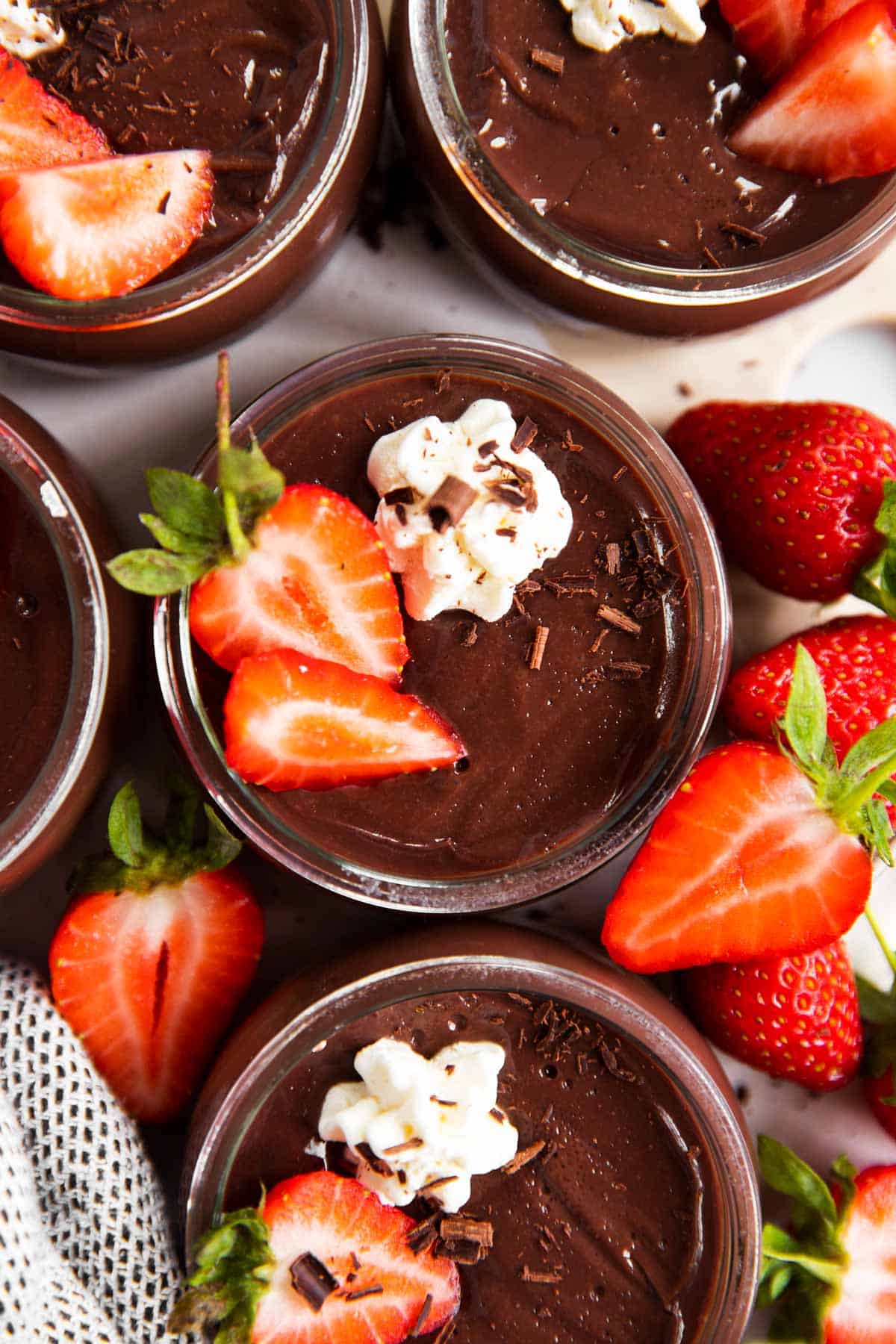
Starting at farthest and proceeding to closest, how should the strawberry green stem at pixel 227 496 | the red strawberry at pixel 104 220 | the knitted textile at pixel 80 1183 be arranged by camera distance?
the knitted textile at pixel 80 1183 → the red strawberry at pixel 104 220 → the strawberry green stem at pixel 227 496

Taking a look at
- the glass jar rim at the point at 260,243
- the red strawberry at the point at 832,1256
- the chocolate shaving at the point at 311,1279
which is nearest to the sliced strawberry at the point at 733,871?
the red strawberry at the point at 832,1256

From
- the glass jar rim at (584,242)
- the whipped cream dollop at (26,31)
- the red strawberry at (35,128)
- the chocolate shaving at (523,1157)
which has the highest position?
the whipped cream dollop at (26,31)

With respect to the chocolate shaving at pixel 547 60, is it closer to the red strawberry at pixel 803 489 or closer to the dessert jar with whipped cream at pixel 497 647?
the dessert jar with whipped cream at pixel 497 647

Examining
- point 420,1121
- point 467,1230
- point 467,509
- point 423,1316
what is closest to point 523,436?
point 467,509

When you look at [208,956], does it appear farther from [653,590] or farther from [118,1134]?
[653,590]

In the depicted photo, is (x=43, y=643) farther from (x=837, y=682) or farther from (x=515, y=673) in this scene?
(x=837, y=682)

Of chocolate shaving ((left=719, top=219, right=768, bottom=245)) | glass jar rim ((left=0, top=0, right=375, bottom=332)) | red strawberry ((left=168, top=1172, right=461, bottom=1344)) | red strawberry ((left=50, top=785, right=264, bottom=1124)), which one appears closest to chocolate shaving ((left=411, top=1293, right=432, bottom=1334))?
red strawberry ((left=168, top=1172, right=461, bottom=1344))
